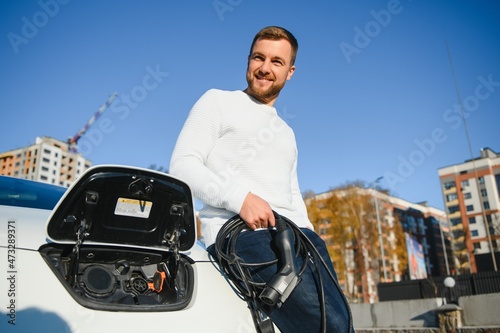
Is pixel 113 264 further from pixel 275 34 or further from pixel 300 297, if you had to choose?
pixel 275 34

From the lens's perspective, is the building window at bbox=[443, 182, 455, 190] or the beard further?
the building window at bbox=[443, 182, 455, 190]

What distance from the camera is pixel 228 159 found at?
1.85 metres

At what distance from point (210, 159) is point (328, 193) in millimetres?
49541

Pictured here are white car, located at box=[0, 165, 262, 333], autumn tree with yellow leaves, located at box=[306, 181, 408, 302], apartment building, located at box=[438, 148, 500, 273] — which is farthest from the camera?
apartment building, located at box=[438, 148, 500, 273]

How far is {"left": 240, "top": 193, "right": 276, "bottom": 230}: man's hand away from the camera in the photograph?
5.36 ft

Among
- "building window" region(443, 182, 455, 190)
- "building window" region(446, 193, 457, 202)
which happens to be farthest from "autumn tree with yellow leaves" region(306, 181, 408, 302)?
"building window" region(446, 193, 457, 202)

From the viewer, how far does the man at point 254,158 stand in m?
1.61

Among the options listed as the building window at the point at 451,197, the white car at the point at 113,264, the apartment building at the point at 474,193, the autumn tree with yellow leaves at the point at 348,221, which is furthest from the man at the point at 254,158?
the building window at the point at 451,197

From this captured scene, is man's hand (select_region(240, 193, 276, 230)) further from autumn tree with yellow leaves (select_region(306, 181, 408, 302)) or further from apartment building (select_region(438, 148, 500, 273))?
→ apartment building (select_region(438, 148, 500, 273))

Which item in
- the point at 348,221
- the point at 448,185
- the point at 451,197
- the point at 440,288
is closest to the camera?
the point at 440,288

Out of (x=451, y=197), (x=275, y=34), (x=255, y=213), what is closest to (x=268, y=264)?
(x=255, y=213)

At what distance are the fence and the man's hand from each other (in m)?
16.4

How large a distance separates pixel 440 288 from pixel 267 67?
20648 mm

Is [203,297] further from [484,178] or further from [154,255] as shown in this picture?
[484,178]
